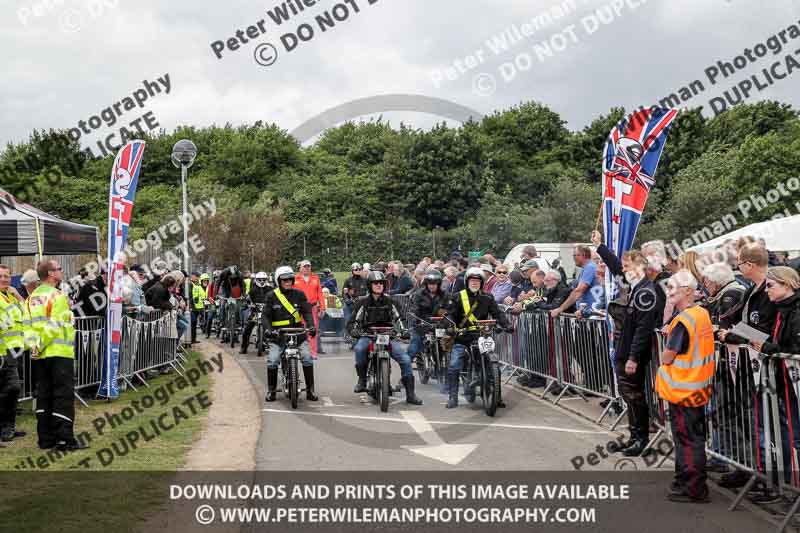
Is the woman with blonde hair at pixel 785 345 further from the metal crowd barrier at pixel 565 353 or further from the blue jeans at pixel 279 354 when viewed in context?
the blue jeans at pixel 279 354

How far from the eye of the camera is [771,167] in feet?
151

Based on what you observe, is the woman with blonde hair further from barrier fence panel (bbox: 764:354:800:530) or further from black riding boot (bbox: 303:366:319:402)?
black riding boot (bbox: 303:366:319:402)

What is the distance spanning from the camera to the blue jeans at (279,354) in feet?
42.2

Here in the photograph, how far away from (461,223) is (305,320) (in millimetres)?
39783

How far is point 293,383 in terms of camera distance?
12.2 metres

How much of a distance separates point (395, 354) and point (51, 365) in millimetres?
4996

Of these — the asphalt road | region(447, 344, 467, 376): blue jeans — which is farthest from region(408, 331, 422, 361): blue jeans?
region(447, 344, 467, 376): blue jeans

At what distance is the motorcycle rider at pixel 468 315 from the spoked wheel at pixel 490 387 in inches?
24.5

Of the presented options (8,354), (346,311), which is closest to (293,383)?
(8,354)

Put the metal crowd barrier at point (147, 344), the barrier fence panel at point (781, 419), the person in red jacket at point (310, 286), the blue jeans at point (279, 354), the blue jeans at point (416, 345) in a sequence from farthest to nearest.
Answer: the person in red jacket at point (310, 286)
the blue jeans at point (416, 345)
the metal crowd barrier at point (147, 344)
the blue jeans at point (279, 354)
the barrier fence panel at point (781, 419)

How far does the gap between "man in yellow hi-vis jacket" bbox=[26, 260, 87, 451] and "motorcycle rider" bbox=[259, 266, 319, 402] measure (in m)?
3.88

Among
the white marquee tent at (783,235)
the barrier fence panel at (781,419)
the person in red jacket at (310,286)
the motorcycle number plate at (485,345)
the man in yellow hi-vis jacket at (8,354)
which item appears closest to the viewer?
the barrier fence panel at (781,419)

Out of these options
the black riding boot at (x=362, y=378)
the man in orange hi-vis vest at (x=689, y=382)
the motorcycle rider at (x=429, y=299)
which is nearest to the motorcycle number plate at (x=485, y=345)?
the black riding boot at (x=362, y=378)

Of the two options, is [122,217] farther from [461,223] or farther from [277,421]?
[461,223]
